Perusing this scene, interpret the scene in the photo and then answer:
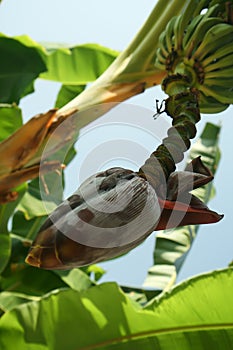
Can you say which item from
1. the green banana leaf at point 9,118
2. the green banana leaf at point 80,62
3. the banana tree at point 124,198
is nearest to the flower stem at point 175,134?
the banana tree at point 124,198

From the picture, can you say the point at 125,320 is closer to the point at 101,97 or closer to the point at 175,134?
the point at 101,97

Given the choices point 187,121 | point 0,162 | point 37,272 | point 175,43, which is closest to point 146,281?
point 37,272

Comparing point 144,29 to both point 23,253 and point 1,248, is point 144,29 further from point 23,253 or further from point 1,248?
point 23,253

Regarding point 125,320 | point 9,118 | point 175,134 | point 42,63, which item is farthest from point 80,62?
point 175,134

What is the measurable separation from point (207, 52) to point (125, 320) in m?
0.60

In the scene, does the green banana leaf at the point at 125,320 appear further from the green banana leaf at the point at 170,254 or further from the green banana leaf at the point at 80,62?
the green banana leaf at the point at 80,62

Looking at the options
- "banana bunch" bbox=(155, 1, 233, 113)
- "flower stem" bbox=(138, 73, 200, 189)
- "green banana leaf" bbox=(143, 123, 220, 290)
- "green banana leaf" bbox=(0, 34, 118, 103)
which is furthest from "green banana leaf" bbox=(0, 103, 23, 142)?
"flower stem" bbox=(138, 73, 200, 189)

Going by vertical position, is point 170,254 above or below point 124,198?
below

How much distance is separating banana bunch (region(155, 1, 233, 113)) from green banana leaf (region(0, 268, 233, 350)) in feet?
1.55

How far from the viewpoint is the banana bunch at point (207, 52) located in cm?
51

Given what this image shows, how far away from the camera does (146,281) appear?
178 cm

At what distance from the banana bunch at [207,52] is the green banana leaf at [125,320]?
0.47 meters

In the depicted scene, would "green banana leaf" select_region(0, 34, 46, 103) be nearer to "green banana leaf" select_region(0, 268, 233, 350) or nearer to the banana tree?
the banana tree

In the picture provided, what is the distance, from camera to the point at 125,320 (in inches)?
37.6
